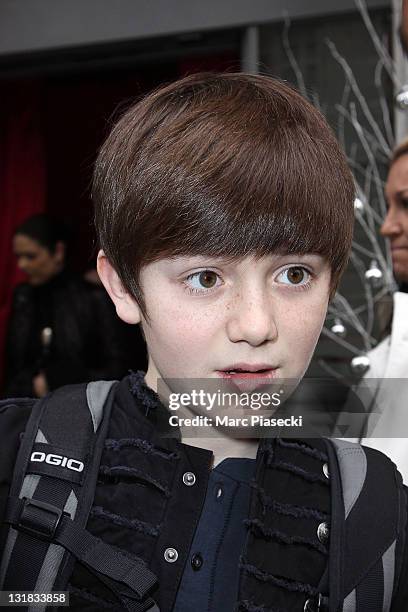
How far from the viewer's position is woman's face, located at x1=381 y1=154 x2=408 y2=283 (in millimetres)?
1440

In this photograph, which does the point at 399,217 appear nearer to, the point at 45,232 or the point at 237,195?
the point at 237,195

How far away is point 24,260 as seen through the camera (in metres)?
2.74

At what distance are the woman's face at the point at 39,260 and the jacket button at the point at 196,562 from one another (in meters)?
2.05

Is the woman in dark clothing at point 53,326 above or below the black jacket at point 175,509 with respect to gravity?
above

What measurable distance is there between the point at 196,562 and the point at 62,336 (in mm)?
1822

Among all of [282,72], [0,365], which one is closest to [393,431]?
[282,72]

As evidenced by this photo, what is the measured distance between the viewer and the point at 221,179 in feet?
2.33

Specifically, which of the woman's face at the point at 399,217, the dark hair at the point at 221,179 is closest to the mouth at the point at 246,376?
the dark hair at the point at 221,179

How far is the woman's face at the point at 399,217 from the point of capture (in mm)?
1440

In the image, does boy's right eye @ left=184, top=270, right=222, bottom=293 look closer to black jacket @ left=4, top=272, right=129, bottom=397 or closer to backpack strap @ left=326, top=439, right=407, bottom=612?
backpack strap @ left=326, top=439, right=407, bottom=612

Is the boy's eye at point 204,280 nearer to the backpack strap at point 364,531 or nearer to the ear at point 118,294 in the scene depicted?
the ear at point 118,294

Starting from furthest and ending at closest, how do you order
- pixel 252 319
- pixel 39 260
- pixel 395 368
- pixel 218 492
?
pixel 39 260, pixel 395 368, pixel 218 492, pixel 252 319

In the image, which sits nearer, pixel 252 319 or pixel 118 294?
pixel 252 319

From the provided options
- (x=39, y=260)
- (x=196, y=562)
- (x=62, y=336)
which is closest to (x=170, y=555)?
(x=196, y=562)
